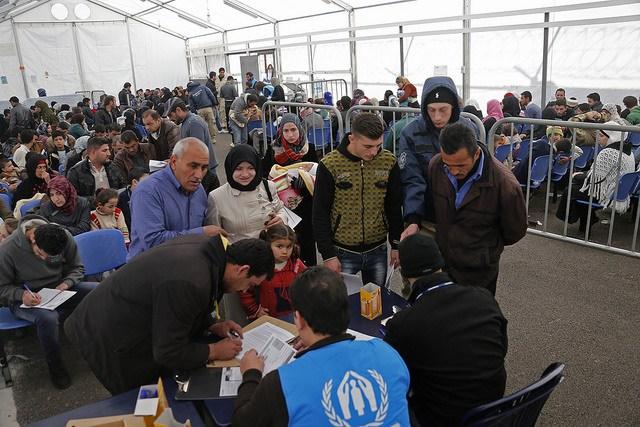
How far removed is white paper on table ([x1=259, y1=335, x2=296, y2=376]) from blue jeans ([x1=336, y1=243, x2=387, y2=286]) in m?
0.90

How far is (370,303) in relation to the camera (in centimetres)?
244

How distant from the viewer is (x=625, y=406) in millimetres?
2811

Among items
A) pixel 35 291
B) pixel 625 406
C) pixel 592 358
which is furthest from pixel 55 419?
pixel 592 358

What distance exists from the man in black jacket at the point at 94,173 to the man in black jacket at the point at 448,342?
4.29 meters

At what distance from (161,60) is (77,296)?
21.4 meters

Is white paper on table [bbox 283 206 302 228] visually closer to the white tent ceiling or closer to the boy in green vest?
the boy in green vest

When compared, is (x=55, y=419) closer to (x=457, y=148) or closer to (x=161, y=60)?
(x=457, y=148)

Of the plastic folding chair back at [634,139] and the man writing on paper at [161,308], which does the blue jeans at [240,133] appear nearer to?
the plastic folding chair back at [634,139]

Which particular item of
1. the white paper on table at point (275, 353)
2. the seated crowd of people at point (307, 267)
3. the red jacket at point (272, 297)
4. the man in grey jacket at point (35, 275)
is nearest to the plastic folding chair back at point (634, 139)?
the seated crowd of people at point (307, 267)

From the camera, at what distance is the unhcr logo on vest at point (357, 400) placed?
1318 millimetres

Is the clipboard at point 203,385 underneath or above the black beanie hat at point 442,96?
underneath

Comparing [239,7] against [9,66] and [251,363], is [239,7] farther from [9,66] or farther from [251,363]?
[251,363]

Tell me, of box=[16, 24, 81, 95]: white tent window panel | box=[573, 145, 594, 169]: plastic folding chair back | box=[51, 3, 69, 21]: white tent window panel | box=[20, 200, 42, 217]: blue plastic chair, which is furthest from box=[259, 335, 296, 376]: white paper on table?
box=[51, 3, 69, 21]: white tent window panel

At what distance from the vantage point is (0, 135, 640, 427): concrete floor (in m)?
2.90
